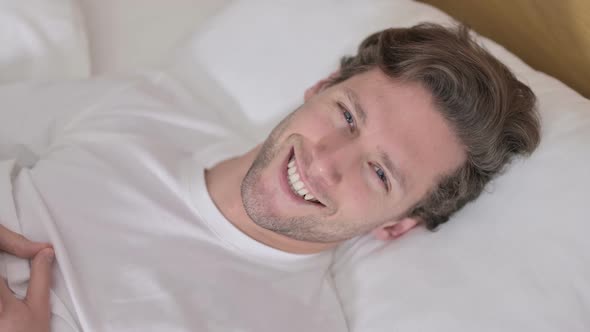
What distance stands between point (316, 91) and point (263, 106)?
0.89 ft

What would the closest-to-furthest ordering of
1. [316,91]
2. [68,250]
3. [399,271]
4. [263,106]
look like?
[68,250]
[399,271]
[316,91]
[263,106]

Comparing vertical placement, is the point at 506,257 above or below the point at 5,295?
below

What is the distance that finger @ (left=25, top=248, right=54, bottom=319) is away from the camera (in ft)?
3.54

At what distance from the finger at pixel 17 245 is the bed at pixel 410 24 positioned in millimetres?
613

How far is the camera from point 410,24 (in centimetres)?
159

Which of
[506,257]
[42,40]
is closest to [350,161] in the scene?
[506,257]

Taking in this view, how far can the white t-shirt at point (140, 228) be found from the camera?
1.19m

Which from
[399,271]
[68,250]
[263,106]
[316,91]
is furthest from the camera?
[263,106]

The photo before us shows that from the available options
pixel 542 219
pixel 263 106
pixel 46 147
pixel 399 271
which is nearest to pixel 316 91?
pixel 263 106

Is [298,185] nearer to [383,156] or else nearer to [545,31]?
[383,156]

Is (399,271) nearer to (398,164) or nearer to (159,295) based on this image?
(398,164)

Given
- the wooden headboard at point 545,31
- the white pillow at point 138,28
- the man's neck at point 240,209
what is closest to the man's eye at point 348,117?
the man's neck at point 240,209

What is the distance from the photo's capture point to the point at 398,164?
1215 mm

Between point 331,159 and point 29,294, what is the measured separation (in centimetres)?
64
